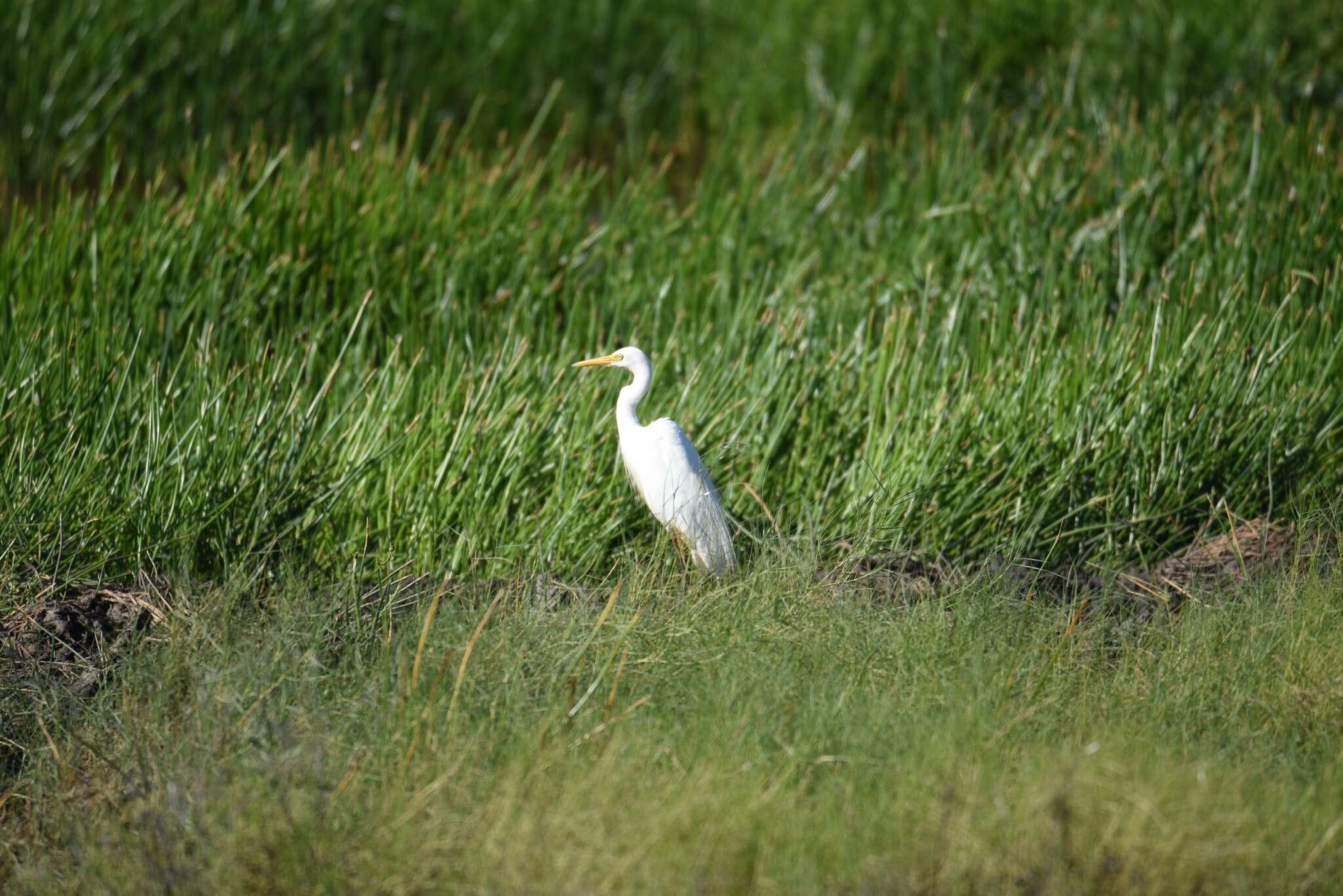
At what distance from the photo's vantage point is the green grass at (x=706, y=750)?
186 cm

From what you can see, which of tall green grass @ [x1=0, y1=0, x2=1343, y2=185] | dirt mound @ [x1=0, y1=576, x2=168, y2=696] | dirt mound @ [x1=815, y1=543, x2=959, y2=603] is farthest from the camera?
tall green grass @ [x1=0, y1=0, x2=1343, y2=185]

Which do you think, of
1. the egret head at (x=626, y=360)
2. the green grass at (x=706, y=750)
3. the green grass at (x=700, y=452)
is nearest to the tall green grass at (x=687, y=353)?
the green grass at (x=700, y=452)

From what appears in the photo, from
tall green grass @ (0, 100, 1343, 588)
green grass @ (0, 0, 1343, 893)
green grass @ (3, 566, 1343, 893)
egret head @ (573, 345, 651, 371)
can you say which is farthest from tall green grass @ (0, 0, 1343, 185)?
green grass @ (3, 566, 1343, 893)

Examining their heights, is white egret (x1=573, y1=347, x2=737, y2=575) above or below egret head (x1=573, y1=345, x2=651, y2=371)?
below

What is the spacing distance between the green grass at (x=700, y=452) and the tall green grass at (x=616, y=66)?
0.12 feet

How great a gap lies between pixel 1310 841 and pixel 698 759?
103cm

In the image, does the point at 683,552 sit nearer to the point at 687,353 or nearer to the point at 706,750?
the point at 706,750

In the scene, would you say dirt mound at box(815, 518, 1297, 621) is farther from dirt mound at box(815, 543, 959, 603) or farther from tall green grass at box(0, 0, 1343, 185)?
tall green grass at box(0, 0, 1343, 185)

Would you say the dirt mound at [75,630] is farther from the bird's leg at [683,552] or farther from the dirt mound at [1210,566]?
the dirt mound at [1210,566]

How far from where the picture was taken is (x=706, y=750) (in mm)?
2109

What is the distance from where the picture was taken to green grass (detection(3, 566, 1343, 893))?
1.86 metres

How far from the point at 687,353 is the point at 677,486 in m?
1.08

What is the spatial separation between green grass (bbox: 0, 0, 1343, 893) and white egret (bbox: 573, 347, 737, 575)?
0.33 feet

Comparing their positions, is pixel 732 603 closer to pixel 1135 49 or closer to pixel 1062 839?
pixel 1062 839
